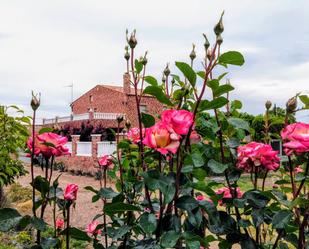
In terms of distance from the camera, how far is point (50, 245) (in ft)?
3.75

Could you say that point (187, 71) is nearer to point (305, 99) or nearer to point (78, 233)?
point (305, 99)

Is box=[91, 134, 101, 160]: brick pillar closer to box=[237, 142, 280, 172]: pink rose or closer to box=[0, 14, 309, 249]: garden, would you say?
box=[0, 14, 309, 249]: garden

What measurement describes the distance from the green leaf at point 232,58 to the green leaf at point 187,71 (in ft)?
0.28

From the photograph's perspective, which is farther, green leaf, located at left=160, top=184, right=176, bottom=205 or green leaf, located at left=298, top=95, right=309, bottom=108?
green leaf, located at left=298, top=95, right=309, bottom=108

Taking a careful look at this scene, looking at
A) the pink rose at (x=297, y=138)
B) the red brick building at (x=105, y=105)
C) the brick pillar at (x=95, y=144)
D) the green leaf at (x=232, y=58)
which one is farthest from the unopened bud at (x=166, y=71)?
the red brick building at (x=105, y=105)

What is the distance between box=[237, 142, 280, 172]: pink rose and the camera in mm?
1193

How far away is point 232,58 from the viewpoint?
1.02m

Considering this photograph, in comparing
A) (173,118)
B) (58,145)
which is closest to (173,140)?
(173,118)

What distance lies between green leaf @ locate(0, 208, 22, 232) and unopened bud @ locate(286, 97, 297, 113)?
85cm

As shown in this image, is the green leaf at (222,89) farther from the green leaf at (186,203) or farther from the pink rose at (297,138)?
the green leaf at (186,203)

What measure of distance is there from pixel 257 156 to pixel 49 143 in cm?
66

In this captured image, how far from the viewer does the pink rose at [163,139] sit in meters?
0.93

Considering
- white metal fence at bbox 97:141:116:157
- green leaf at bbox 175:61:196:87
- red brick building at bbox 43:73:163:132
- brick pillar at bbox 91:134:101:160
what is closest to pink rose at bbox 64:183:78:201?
green leaf at bbox 175:61:196:87

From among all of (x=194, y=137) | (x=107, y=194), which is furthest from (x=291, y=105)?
(x=107, y=194)
